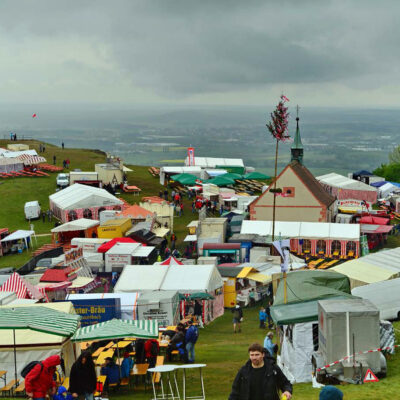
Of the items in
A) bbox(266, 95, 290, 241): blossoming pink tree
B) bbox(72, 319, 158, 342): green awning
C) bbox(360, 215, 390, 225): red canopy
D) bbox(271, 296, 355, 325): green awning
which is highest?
bbox(266, 95, 290, 241): blossoming pink tree

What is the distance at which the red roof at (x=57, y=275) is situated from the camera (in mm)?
27844

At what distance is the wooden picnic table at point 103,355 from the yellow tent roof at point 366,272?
476 inches

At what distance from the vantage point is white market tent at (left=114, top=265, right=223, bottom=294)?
24.4 m

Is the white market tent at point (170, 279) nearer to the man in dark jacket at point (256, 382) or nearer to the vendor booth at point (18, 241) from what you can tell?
the man in dark jacket at point (256, 382)

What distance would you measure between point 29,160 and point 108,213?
27.4 metres

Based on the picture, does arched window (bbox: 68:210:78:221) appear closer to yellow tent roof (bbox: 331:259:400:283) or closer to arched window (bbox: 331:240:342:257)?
arched window (bbox: 331:240:342:257)

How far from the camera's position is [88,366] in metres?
11.5

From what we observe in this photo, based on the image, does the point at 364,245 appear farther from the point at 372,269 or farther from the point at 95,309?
the point at 95,309

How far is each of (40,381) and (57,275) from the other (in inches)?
694

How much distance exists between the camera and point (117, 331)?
1412 centimetres

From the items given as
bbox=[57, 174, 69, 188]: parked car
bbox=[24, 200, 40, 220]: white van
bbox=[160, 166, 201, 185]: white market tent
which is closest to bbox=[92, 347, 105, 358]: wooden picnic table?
bbox=[24, 200, 40, 220]: white van

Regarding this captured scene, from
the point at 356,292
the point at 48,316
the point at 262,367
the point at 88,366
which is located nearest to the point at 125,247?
the point at 356,292

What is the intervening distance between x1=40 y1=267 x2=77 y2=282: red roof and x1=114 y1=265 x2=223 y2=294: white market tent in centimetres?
356

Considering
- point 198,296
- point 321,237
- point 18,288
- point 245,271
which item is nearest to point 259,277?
point 245,271
